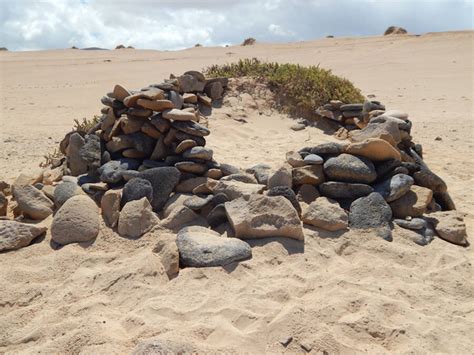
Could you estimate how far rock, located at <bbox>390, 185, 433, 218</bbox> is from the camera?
4910 mm

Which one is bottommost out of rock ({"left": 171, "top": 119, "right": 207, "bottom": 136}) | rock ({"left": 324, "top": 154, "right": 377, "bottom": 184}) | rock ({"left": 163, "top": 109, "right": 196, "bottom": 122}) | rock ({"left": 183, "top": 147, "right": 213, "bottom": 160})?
rock ({"left": 324, "top": 154, "right": 377, "bottom": 184})

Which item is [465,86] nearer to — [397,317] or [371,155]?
[371,155]

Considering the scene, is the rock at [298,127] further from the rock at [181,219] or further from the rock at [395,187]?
the rock at [181,219]

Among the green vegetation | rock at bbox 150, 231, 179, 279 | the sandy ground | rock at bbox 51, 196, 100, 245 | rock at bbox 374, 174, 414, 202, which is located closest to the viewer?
the sandy ground

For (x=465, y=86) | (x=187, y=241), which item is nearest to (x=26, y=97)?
(x=187, y=241)

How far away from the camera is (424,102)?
12.6m

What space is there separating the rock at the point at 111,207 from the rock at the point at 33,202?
0.60 metres

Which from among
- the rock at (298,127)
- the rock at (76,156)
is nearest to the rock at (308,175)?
the rock at (76,156)

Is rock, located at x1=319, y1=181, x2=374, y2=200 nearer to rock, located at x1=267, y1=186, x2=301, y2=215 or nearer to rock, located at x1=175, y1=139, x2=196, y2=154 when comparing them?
rock, located at x1=267, y1=186, x2=301, y2=215

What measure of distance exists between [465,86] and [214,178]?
1248 centimetres

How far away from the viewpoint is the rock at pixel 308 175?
16.7 feet

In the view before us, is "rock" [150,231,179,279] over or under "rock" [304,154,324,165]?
under

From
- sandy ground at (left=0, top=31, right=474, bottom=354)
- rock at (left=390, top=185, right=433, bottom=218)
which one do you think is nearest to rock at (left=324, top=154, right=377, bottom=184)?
rock at (left=390, top=185, right=433, bottom=218)

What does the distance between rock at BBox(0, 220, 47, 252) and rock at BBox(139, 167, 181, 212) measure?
112 cm
